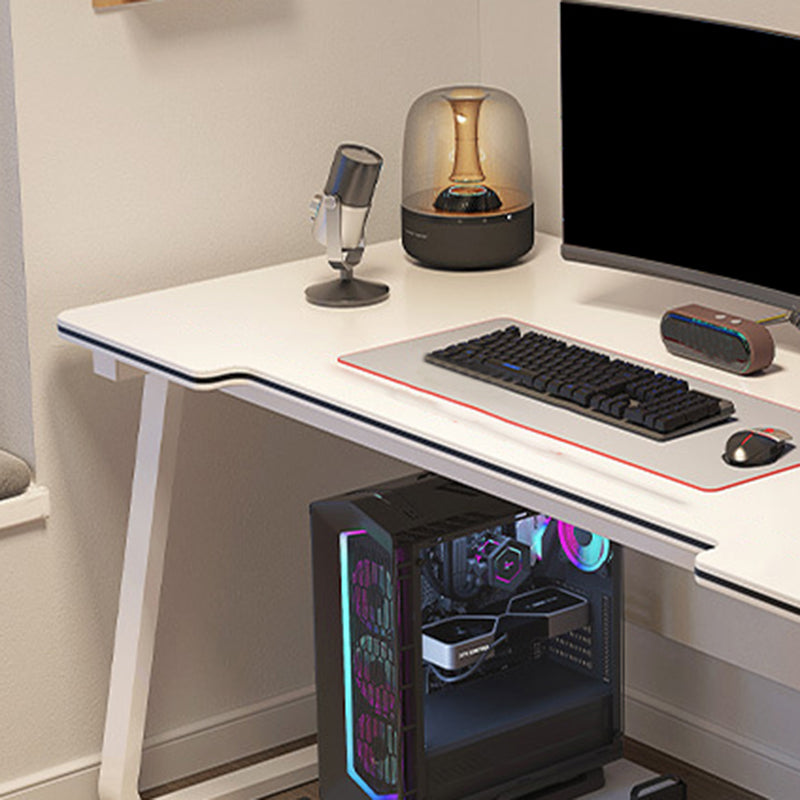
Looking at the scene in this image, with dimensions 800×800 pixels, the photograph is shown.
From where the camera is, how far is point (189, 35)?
2572 millimetres

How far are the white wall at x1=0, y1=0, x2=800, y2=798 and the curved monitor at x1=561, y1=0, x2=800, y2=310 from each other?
30 cm

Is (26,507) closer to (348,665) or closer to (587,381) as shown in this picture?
(348,665)

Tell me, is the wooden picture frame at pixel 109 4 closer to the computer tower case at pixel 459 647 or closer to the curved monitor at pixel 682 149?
the curved monitor at pixel 682 149

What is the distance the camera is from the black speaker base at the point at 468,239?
2.51 metres

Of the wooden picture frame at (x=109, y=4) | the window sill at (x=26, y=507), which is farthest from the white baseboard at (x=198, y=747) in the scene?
the wooden picture frame at (x=109, y=4)

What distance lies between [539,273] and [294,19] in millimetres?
550

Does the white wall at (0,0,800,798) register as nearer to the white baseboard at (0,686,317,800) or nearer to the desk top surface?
the white baseboard at (0,686,317,800)

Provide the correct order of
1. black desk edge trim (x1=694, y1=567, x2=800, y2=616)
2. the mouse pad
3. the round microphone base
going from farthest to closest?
the round microphone base < the mouse pad < black desk edge trim (x1=694, y1=567, x2=800, y2=616)

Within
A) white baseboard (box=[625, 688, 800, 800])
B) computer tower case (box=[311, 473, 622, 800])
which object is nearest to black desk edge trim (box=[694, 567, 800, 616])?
computer tower case (box=[311, 473, 622, 800])

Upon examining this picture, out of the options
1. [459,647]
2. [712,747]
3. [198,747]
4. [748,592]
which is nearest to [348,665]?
[459,647]

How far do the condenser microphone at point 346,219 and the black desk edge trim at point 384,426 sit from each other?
28 cm

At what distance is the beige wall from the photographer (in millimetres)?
2510

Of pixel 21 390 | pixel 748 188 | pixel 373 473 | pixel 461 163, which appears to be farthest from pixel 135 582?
pixel 748 188

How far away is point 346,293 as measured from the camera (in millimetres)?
2396
